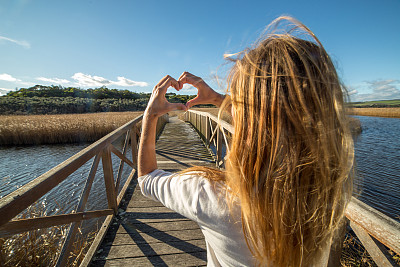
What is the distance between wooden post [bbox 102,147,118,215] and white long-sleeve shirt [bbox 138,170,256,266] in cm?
194

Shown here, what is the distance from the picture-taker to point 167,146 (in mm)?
6422

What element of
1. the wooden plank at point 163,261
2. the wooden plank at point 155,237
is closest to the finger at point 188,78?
the wooden plank at point 163,261

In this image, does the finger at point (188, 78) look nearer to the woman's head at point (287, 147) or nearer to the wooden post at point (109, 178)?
the woman's head at point (287, 147)

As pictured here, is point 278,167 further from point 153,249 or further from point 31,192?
point 153,249

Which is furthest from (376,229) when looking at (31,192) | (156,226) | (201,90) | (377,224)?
(156,226)

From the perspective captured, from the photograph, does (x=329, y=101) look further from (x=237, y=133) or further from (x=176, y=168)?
(x=176, y=168)

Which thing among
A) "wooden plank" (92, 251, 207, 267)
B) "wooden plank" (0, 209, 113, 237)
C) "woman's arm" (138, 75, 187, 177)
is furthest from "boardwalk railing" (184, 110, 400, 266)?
"wooden plank" (92, 251, 207, 267)

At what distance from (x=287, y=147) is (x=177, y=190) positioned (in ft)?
1.19

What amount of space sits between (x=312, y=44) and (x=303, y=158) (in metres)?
0.38

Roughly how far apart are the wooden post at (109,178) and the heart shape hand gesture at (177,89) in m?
1.83

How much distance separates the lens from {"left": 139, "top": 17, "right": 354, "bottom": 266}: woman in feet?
1.77

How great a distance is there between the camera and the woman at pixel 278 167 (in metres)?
0.54

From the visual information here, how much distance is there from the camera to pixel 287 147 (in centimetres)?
55

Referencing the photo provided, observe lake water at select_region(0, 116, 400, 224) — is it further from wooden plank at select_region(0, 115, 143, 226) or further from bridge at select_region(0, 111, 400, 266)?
wooden plank at select_region(0, 115, 143, 226)
